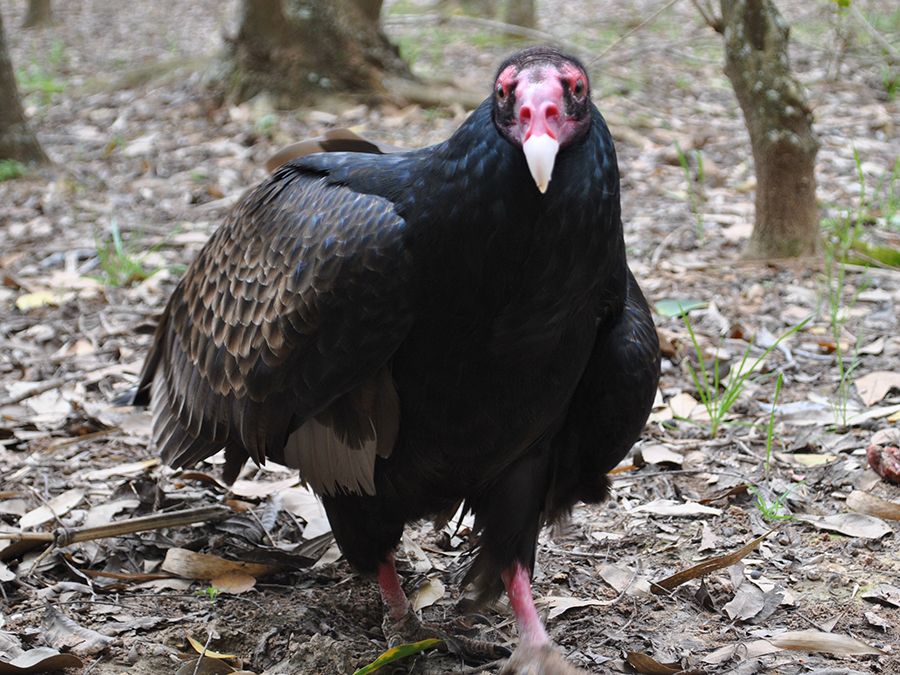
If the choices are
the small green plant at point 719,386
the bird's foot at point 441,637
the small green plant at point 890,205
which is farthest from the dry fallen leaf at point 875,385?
the bird's foot at point 441,637

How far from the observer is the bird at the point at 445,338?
2281 mm

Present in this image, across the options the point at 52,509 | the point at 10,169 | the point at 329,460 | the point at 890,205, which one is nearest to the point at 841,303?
the point at 890,205

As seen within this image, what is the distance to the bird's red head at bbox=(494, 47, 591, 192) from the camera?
6.91ft

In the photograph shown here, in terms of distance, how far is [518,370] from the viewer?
253 centimetres

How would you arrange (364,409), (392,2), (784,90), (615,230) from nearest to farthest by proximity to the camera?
(615,230)
(364,409)
(784,90)
(392,2)

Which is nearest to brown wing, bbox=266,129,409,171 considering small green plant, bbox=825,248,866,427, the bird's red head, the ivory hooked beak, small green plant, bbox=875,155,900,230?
the bird's red head

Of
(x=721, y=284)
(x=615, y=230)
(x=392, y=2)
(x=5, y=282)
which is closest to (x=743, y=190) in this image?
(x=721, y=284)

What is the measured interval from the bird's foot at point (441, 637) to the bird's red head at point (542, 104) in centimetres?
160

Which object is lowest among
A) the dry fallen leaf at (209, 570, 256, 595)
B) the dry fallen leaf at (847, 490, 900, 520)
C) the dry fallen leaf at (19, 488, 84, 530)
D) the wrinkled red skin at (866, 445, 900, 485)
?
the dry fallen leaf at (209, 570, 256, 595)

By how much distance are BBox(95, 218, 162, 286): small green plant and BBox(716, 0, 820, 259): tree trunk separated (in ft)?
11.6

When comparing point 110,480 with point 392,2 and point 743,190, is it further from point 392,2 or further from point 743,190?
point 392,2

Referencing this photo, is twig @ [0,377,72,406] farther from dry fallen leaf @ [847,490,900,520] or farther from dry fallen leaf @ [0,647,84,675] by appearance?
dry fallen leaf @ [847,490,900,520]

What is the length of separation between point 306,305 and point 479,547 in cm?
104

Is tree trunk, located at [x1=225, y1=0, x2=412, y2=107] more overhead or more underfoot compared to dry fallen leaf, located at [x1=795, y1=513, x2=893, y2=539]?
more overhead
